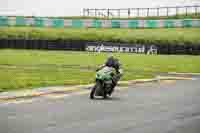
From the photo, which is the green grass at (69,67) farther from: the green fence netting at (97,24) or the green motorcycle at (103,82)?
the green fence netting at (97,24)

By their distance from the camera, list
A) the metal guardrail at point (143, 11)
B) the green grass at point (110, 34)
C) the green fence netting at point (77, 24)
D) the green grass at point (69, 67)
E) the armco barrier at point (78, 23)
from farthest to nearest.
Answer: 1. the metal guardrail at point (143, 11)
2. the green fence netting at point (77, 24)
3. the armco barrier at point (78, 23)
4. the green grass at point (110, 34)
5. the green grass at point (69, 67)

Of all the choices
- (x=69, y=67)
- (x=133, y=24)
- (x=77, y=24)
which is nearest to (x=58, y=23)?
(x=77, y=24)

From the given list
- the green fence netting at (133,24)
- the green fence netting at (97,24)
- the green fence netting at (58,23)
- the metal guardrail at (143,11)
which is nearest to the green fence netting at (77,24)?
the green fence netting at (58,23)

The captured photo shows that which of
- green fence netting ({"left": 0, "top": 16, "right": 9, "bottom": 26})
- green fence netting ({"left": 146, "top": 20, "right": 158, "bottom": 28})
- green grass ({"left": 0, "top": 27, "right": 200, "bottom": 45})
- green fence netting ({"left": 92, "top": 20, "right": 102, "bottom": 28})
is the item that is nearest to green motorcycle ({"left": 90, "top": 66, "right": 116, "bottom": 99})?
green grass ({"left": 0, "top": 27, "right": 200, "bottom": 45})

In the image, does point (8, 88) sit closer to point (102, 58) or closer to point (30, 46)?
point (102, 58)

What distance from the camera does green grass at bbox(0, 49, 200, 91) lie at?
24.2m

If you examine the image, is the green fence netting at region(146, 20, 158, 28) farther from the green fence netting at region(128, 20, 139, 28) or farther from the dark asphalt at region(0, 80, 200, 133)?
the dark asphalt at region(0, 80, 200, 133)

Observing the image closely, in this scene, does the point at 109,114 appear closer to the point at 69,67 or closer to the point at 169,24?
the point at 69,67

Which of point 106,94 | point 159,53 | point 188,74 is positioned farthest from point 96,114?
point 159,53

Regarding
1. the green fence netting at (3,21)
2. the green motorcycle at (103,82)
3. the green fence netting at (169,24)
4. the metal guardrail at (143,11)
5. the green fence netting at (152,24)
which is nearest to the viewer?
the green motorcycle at (103,82)

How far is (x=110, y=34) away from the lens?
5612cm

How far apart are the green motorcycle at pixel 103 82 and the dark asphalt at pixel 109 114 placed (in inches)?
16.2

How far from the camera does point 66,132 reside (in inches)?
458

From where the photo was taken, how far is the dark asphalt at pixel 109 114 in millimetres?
12312
